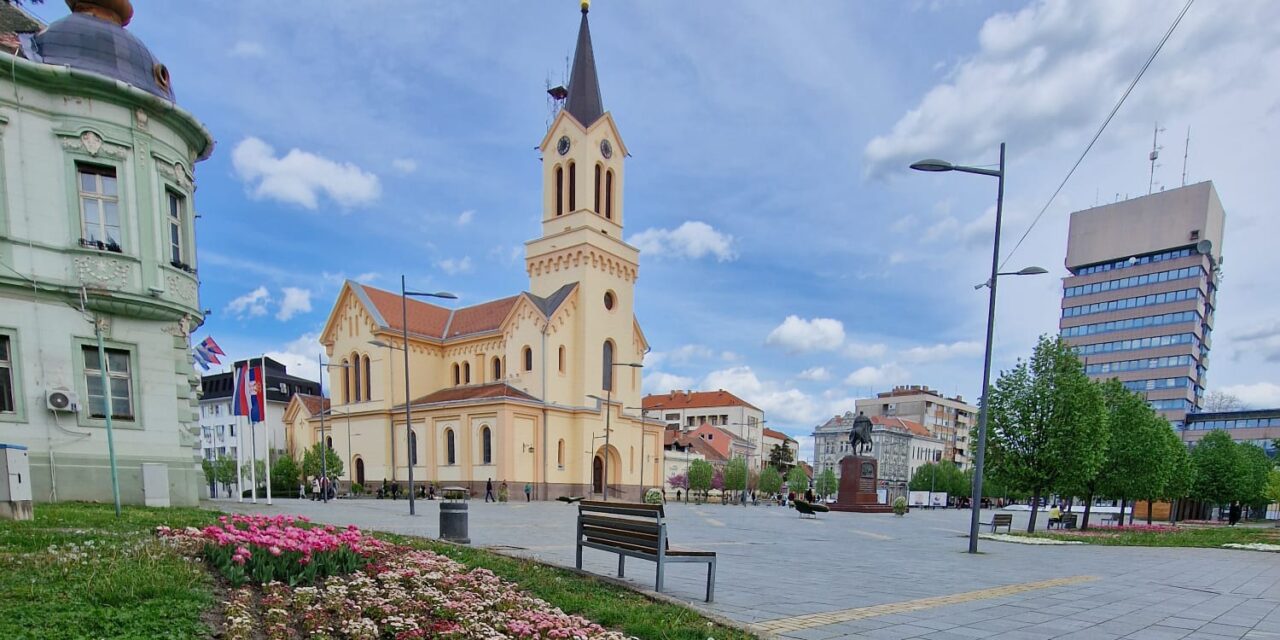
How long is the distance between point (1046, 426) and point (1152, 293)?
300 feet

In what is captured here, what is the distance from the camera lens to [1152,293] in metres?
91.6

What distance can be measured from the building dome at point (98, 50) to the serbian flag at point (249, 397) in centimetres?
1264

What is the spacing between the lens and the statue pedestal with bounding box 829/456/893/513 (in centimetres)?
3675

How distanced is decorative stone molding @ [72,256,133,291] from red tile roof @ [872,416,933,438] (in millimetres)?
107674

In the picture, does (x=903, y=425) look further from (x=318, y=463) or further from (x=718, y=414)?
(x=318, y=463)

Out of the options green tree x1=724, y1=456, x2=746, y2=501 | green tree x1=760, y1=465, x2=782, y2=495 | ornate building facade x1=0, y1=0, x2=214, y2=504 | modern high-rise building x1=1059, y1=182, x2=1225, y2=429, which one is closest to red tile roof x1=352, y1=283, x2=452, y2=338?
ornate building facade x1=0, y1=0, x2=214, y2=504

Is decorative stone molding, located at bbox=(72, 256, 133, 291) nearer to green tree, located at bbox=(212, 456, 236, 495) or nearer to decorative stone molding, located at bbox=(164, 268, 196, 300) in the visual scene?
decorative stone molding, located at bbox=(164, 268, 196, 300)

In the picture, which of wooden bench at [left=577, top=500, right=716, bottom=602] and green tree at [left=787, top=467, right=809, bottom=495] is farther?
green tree at [left=787, top=467, right=809, bottom=495]

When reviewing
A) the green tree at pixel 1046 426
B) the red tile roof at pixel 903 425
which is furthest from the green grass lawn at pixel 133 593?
the red tile roof at pixel 903 425

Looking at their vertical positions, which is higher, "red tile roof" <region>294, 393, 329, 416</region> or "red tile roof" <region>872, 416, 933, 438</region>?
Result: "red tile roof" <region>294, 393, 329, 416</region>

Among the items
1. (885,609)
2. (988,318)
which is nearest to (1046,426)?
(988,318)

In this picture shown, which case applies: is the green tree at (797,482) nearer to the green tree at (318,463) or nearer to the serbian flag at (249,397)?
the green tree at (318,463)

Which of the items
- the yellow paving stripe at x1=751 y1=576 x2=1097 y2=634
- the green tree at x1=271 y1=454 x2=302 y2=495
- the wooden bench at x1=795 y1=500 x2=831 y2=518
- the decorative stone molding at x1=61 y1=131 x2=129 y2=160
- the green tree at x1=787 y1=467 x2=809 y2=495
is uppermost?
the decorative stone molding at x1=61 y1=131 x2=129 y2=160

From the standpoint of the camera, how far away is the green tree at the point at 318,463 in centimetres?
4853
